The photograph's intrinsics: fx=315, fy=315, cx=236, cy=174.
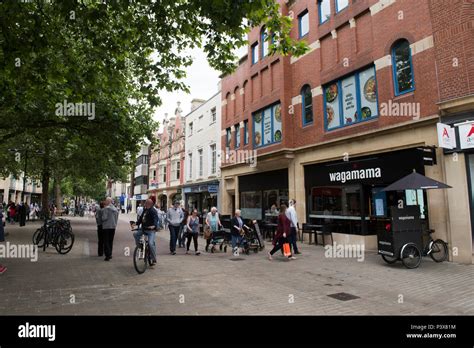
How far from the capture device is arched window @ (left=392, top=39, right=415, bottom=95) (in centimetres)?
1120

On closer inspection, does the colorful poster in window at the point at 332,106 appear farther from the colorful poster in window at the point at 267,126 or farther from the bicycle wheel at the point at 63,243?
the bicycle wheel at the point at 63,243

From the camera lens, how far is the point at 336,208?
45.9 ft

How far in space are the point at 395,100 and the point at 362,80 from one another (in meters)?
2.11

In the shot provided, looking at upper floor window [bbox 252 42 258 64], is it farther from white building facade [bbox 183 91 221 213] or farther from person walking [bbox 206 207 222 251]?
person walking [bbox 206 207 222 251]

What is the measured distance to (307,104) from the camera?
16016 millimetres

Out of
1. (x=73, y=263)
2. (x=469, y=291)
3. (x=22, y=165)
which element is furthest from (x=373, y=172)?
(x=22, y=165)

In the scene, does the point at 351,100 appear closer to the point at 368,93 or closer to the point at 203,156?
the point at 368,93

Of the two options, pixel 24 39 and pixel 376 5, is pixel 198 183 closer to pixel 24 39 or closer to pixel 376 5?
pixel 376 5

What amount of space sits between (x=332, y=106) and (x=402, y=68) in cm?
349

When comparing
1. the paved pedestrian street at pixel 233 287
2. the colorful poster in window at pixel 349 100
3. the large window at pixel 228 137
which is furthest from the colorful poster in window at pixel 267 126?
the paved pedestrian street at pixel 233 287

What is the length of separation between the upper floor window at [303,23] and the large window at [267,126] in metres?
3.88

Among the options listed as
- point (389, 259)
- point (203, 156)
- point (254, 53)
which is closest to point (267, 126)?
point (254, 53)

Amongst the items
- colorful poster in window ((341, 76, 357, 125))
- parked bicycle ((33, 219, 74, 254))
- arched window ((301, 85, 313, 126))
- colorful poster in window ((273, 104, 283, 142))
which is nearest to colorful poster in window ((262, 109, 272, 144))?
colorful poster in window ((273, 104, 283, 142))

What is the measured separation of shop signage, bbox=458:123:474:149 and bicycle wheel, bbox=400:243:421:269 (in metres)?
3.29
